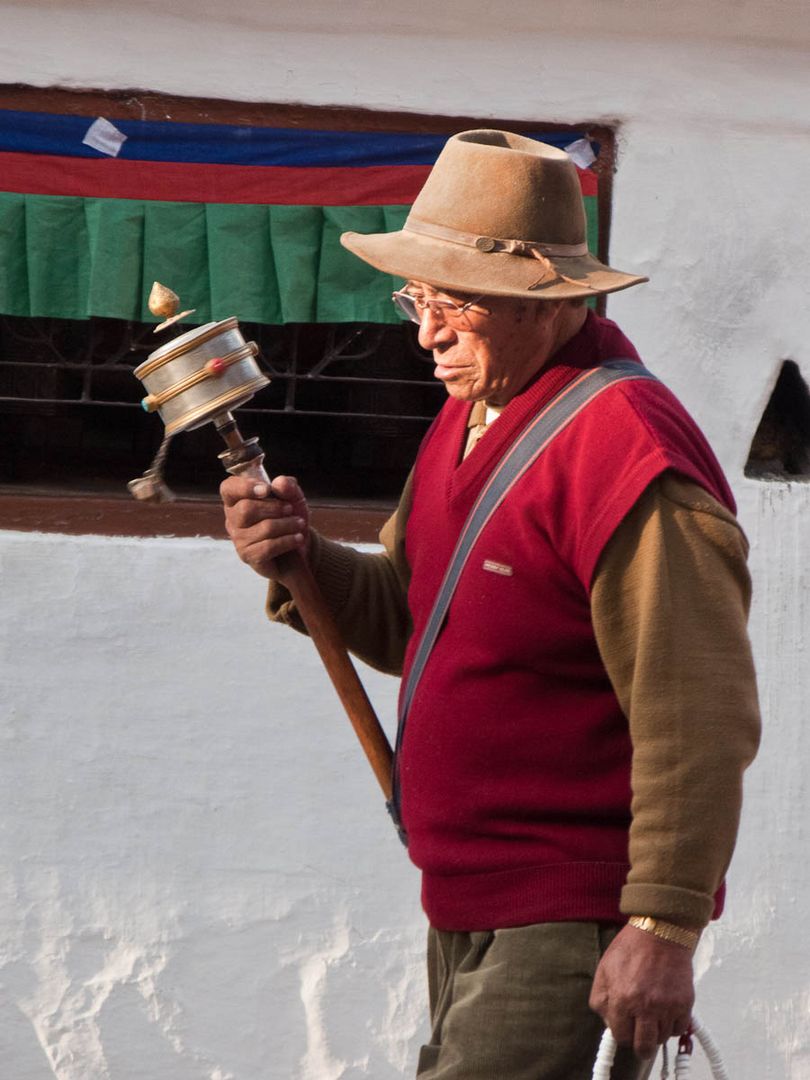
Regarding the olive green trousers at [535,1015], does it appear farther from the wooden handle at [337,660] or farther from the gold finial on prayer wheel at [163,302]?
the gold finial on prayer wheel at [163,302]

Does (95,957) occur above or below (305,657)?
below

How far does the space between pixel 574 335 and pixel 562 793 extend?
694mm

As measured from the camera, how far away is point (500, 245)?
7.70ft

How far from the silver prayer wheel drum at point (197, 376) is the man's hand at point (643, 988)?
1044mm

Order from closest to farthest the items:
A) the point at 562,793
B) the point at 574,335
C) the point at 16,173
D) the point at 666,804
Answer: the point at 666,804, the point at 562,793, the point at 574,335, the point at 16,173

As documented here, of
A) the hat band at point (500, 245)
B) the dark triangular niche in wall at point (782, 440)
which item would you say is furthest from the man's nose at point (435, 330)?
the dark triangular niche in wall at point (782, 440)

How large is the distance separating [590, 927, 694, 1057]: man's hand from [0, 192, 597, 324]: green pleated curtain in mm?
2307

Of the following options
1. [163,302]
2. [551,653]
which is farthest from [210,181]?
[551,653]

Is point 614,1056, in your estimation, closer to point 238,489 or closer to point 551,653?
point 551,653

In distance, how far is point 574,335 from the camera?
94.3 inches

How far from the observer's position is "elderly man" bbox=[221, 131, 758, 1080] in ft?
6.84

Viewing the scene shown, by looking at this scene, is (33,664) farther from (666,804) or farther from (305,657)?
(666,804)

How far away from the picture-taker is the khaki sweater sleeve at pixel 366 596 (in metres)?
2.78

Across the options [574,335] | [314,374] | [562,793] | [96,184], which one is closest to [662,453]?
[574,335]
